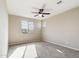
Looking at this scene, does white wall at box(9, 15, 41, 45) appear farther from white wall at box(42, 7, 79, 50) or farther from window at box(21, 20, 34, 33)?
white wall at box(42, 7, 79, 50)

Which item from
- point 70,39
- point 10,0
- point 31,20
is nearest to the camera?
point 10,0

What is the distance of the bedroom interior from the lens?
11.2ft

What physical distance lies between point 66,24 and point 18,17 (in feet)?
13.2

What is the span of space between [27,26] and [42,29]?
1.74 meters

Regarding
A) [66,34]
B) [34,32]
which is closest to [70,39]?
[66,34]

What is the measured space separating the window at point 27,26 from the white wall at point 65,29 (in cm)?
172

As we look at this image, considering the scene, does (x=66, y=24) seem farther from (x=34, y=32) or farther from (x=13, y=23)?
(x=13, y=23)

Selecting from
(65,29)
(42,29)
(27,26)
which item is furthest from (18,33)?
(65,29)

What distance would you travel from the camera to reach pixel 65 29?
4.76 meters

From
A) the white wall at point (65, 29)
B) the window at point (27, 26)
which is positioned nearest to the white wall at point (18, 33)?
the window at point (27, 26)

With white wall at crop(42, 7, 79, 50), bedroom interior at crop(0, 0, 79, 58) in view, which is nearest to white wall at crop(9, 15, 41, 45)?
bedroom interior at crop(0, 0, 79, 58)

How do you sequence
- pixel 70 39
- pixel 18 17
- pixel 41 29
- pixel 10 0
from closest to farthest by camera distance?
pixel 10 0
pixel 70 39
pixel 18 17
pixel 41 29

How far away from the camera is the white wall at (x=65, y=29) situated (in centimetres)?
411

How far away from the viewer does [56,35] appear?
5590 mm
